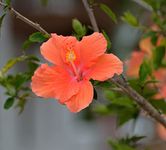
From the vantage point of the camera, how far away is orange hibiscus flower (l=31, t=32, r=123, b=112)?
3.52 ft

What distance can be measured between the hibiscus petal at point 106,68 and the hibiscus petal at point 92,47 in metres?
0.01

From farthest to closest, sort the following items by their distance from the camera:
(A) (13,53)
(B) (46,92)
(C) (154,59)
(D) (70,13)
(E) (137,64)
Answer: (A) (13,53), (D) (70,13), (E) (137,64), (C) (154,59), (B) (46,92)

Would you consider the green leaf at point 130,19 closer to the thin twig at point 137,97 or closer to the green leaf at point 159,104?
the green leaf at point 159,104

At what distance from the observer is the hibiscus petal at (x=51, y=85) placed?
1.09m

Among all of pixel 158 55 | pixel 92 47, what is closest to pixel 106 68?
pixel 92 47

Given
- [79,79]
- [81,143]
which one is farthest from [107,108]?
[81,143]

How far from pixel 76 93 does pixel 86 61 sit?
0.07 meters

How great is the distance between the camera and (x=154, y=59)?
5.16 ft

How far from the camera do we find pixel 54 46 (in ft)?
3.63

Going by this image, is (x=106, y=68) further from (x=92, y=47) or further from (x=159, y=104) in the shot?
(x=159, y=104)

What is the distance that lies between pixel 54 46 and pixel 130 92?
180mm

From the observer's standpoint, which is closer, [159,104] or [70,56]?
[70,56]

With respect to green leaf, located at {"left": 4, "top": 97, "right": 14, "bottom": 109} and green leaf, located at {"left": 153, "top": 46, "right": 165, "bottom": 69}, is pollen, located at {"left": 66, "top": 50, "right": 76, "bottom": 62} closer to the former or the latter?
green leaf, located at {"left": 4, "top": 97, "right": 14, "bottom": 109}

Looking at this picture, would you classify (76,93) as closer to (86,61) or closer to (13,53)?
(86,61)
